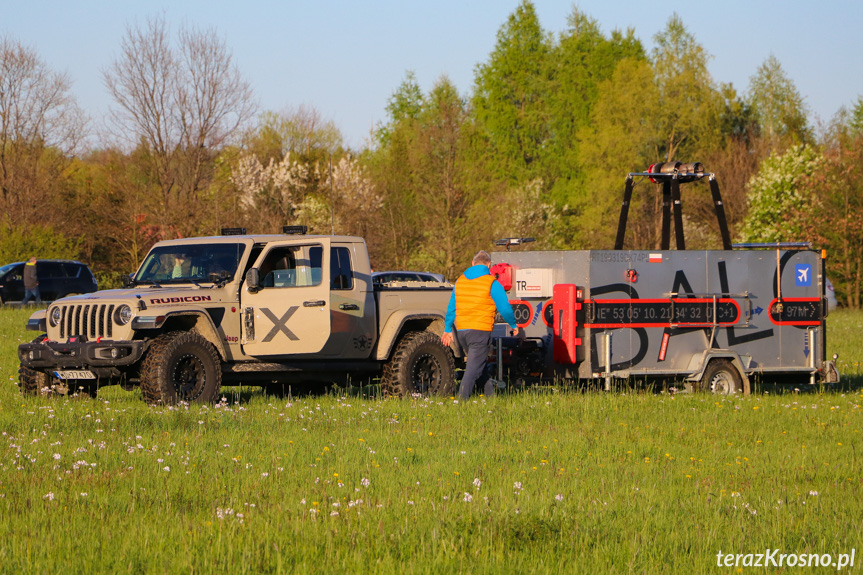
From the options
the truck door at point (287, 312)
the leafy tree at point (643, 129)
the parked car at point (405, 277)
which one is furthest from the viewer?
the leafy tree at point (643, 129)

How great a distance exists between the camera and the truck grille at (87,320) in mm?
12328

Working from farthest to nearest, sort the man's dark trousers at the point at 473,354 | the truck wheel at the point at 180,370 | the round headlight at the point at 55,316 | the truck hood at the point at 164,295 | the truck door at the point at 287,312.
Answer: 1. the man's dark trousers at the point at 473,354
2. the truck door at the point at 287,312
3. the round headlight at the point at 55,316
4. the truck hood at the point at 164,295
5. the truck wheel at the point at 180,370

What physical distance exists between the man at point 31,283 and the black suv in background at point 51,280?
0.92 metres

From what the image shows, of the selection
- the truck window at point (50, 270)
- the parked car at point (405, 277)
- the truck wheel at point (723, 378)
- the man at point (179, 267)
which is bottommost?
the truck wheel at point (723, 378)

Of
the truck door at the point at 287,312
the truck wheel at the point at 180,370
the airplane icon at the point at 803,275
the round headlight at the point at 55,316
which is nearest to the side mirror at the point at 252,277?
the truck door at the point at 287,312

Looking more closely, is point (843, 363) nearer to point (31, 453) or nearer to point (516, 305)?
point (516, 305)

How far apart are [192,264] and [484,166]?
3304cm

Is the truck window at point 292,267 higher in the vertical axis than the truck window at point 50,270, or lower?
lower

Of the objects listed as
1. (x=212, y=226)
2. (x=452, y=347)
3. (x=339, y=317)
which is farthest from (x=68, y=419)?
(x=212, y=226)

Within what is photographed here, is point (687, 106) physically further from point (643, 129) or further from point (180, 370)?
point (180, 370)

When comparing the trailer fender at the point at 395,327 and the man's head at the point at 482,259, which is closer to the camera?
the man's head at the point at 482,259

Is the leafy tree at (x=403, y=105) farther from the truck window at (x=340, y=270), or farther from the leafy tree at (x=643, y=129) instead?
the truck window at (x=340, y=270)

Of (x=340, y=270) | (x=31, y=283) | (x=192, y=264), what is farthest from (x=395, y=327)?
(x=31, y=283)

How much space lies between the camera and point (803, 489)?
802cm
